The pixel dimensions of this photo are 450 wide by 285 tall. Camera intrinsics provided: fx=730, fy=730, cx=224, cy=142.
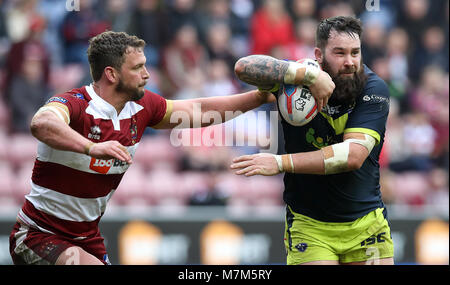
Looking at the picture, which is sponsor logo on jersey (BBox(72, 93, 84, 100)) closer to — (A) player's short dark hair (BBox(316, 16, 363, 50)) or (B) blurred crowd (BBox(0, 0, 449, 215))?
(A) player's short dark hair (BBox(316, 16, 363, 50))

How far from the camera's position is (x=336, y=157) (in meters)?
5.42

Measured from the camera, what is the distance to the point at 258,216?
10289 mm

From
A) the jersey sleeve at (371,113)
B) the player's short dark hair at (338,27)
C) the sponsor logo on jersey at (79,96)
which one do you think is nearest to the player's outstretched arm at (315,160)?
the jersey sleeve at (371,113)

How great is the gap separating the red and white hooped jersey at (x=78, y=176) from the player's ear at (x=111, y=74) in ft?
0.58

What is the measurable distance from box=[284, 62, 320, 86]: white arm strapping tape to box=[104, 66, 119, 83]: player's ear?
1330mm

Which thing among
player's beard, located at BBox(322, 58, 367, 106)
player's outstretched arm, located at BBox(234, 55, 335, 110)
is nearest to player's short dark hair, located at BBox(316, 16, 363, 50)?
player's beard, located at BBox(322, 58, 367, 106)

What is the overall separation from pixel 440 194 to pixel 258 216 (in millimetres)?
3394

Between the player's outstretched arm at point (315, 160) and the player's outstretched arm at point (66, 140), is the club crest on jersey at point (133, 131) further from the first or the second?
the player's outstretched arm at point (315, 160)

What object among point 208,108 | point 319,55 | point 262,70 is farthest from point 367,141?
point 208,108

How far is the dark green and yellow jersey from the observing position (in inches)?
225

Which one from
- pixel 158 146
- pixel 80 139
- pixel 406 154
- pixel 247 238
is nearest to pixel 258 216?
pixel 247 238

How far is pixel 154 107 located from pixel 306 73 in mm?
1381

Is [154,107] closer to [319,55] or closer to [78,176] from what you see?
[78,176]

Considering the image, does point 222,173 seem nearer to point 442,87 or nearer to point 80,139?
point 442,87
